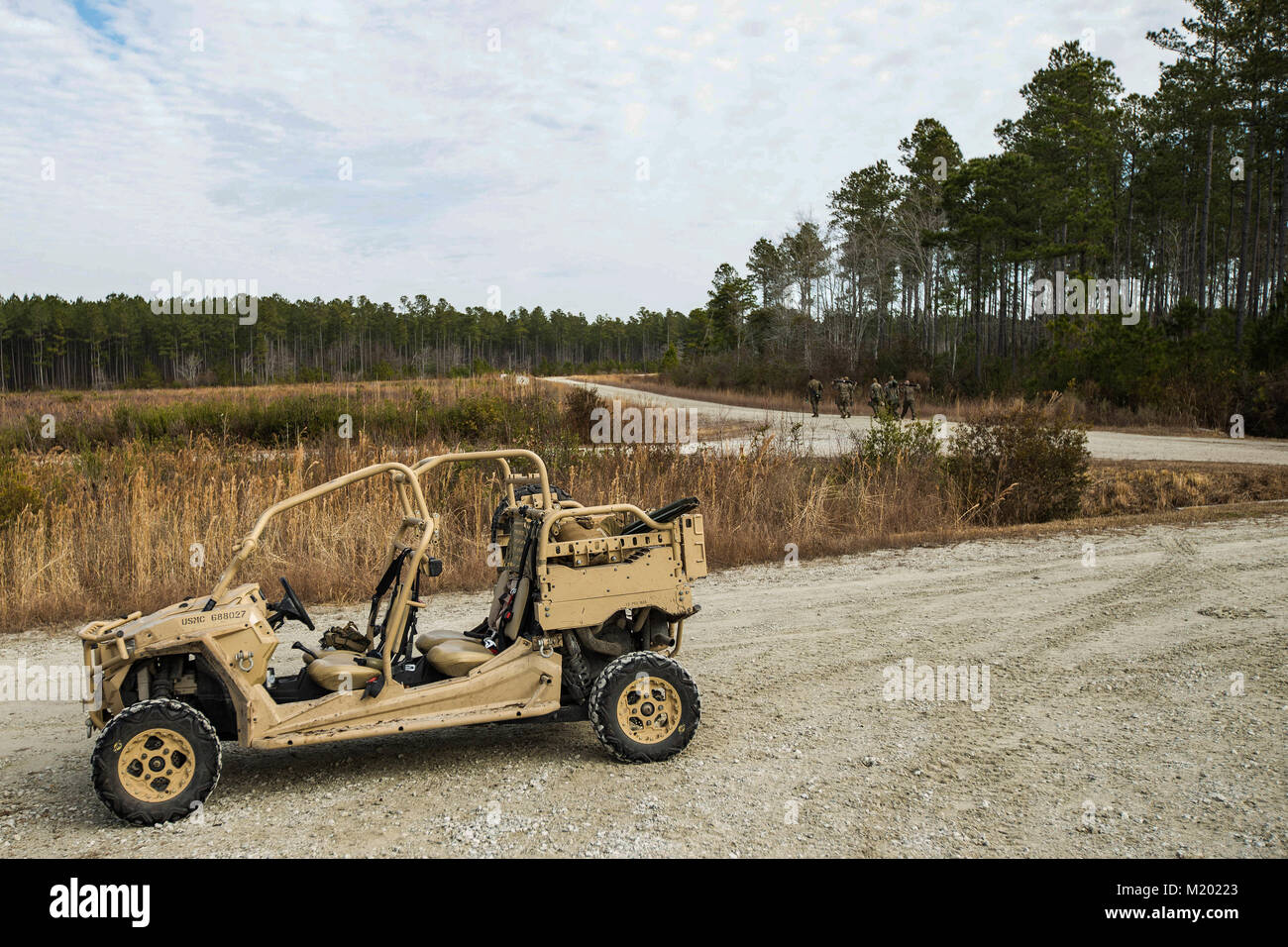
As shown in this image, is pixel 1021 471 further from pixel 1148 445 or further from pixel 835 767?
pixel 1148 445

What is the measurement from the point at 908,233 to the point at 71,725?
2086 inches

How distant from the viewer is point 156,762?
433 cm

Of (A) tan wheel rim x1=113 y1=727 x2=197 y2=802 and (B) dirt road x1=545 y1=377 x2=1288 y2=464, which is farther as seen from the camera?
(B) dirt road x1=545 y1=377 x2=1288 y2=464

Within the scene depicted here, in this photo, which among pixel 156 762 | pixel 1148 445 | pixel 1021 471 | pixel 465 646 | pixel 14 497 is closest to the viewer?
pixel 156 762

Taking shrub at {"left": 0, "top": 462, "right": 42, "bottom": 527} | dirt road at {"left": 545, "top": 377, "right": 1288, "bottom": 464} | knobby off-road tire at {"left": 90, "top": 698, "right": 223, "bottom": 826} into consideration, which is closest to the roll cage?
knobby off-road tire at {"left": 90, "top": 698, "right": 223, "bottom": 826}

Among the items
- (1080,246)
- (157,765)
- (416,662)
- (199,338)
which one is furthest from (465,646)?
(199,338)

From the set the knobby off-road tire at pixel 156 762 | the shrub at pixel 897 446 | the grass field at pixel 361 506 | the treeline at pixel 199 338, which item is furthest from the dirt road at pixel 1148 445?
the treeline at pixel 199 338

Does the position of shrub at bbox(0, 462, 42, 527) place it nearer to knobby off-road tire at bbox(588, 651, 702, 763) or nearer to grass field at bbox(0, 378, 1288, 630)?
grass field at bbox(0, 378, 1288, 630)

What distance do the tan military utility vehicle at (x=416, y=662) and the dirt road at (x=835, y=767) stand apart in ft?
1.04

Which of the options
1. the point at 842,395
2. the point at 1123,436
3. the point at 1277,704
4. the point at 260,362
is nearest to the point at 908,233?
the point at 842,395

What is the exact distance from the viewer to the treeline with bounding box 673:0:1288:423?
110 ft

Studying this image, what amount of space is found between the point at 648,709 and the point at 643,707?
0.03 meters

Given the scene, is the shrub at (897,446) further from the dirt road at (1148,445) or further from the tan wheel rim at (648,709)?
the tan wheel rim at (648,709)

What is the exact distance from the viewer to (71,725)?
19.4 feet
